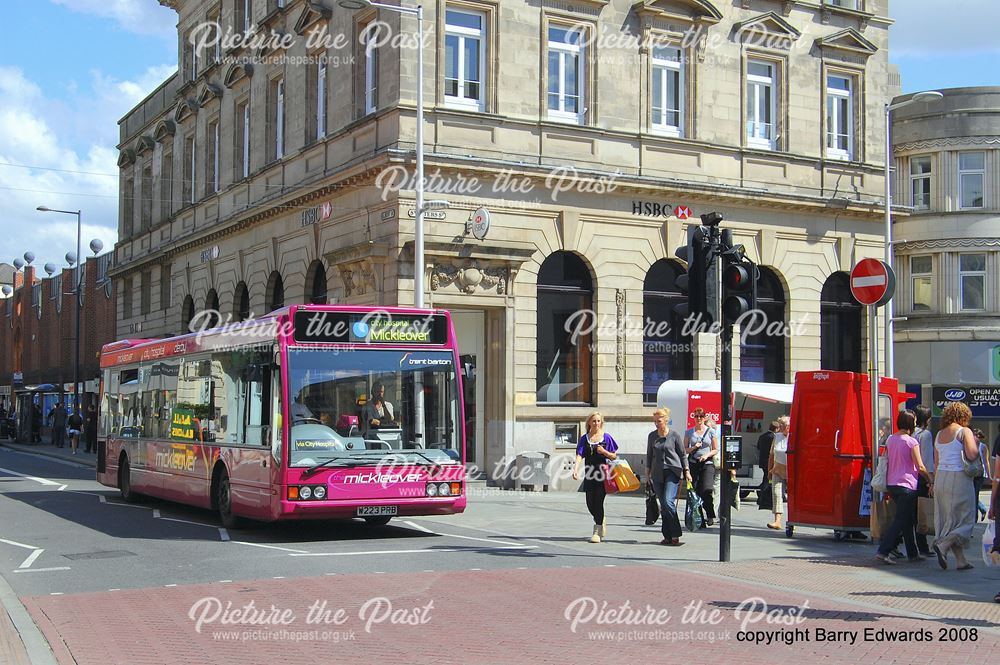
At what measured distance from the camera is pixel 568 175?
2812 cm

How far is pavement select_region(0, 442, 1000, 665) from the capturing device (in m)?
8.64

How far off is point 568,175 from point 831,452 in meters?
13.8

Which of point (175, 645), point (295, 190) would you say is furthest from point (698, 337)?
point (175, 645)

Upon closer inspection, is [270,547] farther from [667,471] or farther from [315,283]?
[315,283]

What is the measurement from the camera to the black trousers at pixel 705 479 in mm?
17547

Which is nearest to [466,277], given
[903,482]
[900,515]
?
[903,482]

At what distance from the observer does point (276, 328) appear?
15570mm

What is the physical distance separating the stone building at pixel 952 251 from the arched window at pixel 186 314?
2450cm

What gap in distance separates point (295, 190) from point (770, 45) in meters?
13.3

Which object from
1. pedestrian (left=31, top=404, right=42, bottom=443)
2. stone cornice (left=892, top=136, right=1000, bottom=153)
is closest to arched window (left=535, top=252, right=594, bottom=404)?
stone cornice (left=892, top=136, right=1000, bottom=153)

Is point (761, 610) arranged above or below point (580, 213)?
below

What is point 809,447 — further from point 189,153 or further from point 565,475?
point 189,153

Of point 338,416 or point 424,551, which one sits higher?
point 338,416

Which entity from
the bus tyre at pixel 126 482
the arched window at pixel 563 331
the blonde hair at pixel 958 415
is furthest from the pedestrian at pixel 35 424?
the blonde hair at pixel 958 415
